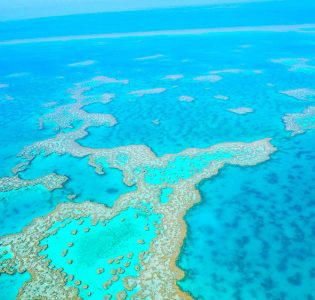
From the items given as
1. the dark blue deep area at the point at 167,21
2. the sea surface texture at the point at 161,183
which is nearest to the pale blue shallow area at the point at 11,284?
the sea surface texture at the point at 161,183

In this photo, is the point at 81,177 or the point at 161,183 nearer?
the point at 161,183

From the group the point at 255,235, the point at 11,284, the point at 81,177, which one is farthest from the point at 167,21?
the point at 11,284

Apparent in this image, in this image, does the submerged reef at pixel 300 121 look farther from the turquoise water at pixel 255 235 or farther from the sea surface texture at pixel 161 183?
the turquoise water at pixel 255 235

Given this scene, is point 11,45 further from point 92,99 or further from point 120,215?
point 120,215

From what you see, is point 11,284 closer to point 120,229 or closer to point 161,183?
point 120,229

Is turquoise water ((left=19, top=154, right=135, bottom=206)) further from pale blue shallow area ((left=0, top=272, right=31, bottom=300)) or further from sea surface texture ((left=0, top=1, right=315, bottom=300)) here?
pale blue shallow area ((left=0, top=272, right=31, bottom=300))
